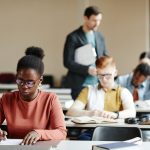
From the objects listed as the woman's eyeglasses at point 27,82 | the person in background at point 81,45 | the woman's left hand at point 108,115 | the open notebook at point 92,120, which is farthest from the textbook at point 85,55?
the woman's eyeglasses at point 27,82

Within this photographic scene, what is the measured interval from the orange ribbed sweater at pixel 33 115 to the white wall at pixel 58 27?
5.38 meters

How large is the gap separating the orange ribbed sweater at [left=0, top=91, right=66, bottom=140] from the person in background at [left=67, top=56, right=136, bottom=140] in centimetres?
90

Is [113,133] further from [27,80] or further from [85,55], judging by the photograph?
[85,55]

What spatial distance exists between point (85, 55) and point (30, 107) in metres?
1.85

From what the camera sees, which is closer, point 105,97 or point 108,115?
point 108,115

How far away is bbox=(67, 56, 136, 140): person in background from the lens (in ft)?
12.3

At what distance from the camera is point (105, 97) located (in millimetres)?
3793

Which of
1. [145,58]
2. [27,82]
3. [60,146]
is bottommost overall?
[60,146]

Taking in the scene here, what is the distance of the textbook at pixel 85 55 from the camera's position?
4.51 metres

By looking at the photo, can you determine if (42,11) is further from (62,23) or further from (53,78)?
(53,78)

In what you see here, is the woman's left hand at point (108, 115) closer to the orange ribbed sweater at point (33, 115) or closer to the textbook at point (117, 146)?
the orange ribbed sweater at point (33, 115)

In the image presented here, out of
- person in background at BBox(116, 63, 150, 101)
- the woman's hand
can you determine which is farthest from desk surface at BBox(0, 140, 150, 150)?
person in background at BBox(116, 63, 150, 101)

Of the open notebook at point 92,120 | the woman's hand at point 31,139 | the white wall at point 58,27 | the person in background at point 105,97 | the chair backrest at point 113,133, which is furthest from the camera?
the white wall at point 58,27

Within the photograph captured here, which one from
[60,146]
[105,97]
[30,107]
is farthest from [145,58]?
[60,146]
